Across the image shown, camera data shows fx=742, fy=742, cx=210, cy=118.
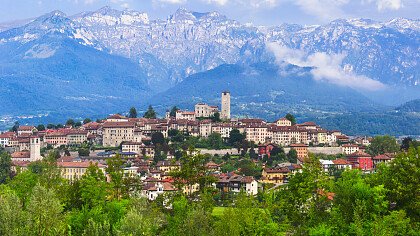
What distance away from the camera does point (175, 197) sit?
44.2 meters

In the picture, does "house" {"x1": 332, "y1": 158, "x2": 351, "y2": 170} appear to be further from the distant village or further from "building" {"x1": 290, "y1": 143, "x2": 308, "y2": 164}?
"building" {"x1": 290, "y1": 143, "x2": 308, "y2": 164}

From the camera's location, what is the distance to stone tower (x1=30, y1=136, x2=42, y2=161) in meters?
91.3

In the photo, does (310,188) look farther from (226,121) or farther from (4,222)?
(226,121)

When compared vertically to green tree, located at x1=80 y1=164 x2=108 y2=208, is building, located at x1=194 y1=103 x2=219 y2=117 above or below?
above

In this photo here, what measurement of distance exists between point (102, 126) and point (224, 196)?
1703 inches

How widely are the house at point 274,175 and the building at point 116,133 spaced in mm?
26997

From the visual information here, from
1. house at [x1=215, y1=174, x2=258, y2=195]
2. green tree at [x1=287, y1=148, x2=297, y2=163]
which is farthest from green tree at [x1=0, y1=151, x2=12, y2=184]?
green tree at [x1=287, y1=148, x2=297, y2=163]

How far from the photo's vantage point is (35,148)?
92.1 m

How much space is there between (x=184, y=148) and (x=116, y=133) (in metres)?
14.3

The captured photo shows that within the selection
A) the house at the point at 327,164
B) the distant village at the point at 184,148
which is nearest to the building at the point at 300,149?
the distant village at the point at 184,148

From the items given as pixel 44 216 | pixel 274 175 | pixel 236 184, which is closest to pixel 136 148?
pixel 274 175

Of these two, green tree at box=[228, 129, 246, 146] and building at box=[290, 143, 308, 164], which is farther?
green tree at box=[228, 129, 246, 146]

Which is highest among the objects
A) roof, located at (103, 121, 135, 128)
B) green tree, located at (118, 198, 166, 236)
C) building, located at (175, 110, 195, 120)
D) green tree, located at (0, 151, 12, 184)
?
building, located at (175, 110, 195, 120)

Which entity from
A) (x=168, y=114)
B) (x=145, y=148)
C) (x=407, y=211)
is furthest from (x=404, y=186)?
(x=168, y=114)
